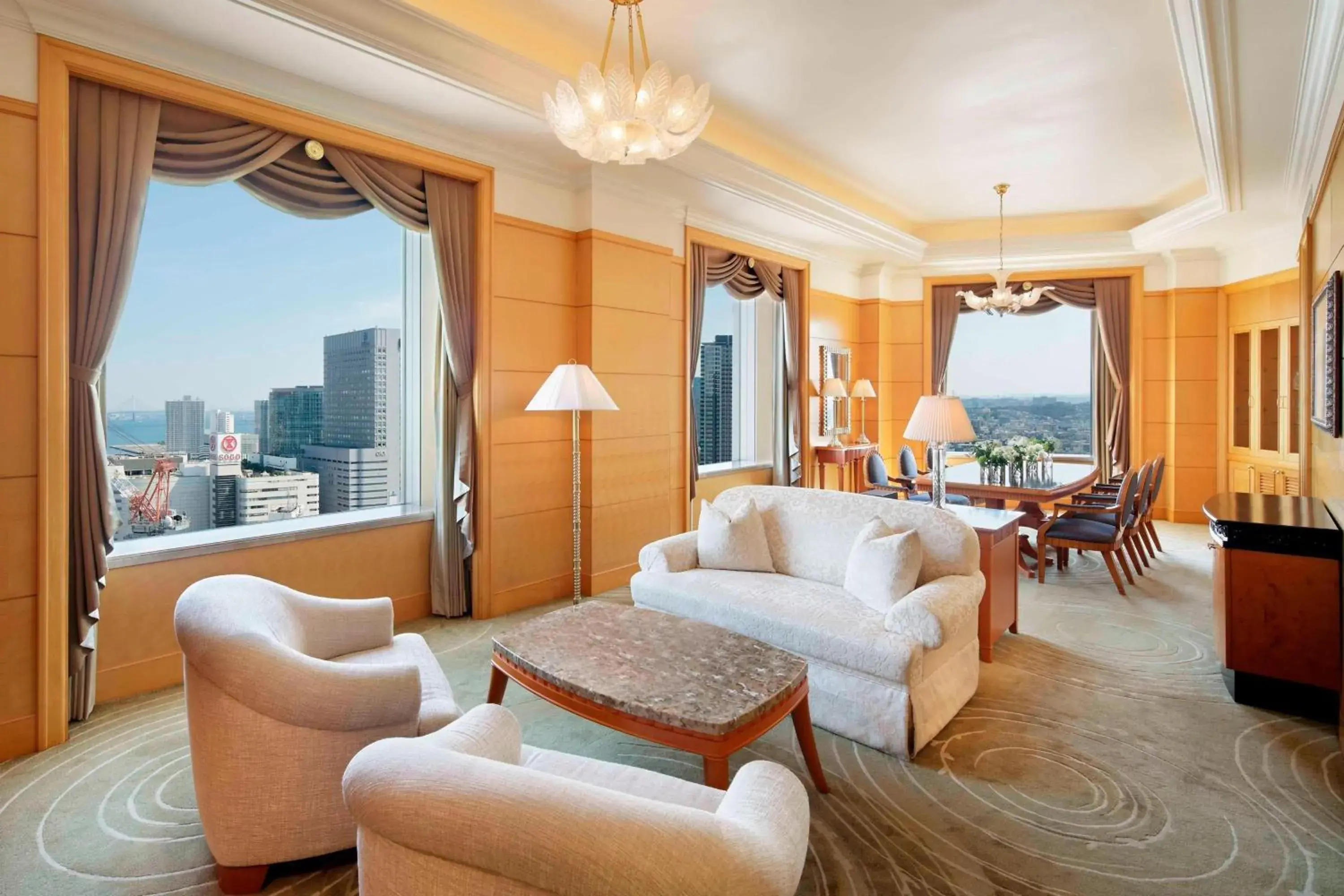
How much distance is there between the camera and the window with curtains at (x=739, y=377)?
680cm

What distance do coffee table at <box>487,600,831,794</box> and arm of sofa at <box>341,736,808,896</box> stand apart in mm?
811

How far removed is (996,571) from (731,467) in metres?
3.35

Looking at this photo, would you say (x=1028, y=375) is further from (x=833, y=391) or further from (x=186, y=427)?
(x=186, y=427)

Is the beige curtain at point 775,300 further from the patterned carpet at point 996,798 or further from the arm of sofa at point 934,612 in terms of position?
the patterned carpet at point 996,798

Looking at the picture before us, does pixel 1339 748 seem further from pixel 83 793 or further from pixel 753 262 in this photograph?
pixel 753 262

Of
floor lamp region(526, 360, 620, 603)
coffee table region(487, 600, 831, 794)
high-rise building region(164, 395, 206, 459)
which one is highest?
floor lamp region(526, 360, 620, 603)

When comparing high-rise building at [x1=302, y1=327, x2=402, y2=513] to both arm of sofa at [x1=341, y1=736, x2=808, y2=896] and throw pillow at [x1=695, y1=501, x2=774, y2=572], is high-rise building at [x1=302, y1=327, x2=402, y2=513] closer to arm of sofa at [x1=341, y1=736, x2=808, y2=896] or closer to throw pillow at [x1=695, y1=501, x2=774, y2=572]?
throw pillow at [x1=695, y1=501, x2=774, y2=572]

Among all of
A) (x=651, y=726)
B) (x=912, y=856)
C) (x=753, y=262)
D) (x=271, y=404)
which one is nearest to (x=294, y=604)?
(x=651, y=726)

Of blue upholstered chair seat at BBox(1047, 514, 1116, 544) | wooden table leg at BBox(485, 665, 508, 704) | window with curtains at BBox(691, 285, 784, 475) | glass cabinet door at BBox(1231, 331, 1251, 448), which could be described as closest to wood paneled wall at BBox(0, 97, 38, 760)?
wooden table leg at BBox(485, 665, 508, 704)

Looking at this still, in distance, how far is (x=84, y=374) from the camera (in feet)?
9.41

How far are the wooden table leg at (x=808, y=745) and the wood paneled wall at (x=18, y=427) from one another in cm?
302

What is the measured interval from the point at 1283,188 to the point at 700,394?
5009 millimetres

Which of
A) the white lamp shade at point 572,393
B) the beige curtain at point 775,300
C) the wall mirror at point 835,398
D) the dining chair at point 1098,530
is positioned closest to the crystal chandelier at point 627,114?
the white lamp shade at point 572,393

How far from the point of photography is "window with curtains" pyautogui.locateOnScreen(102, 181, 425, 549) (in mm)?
3322
